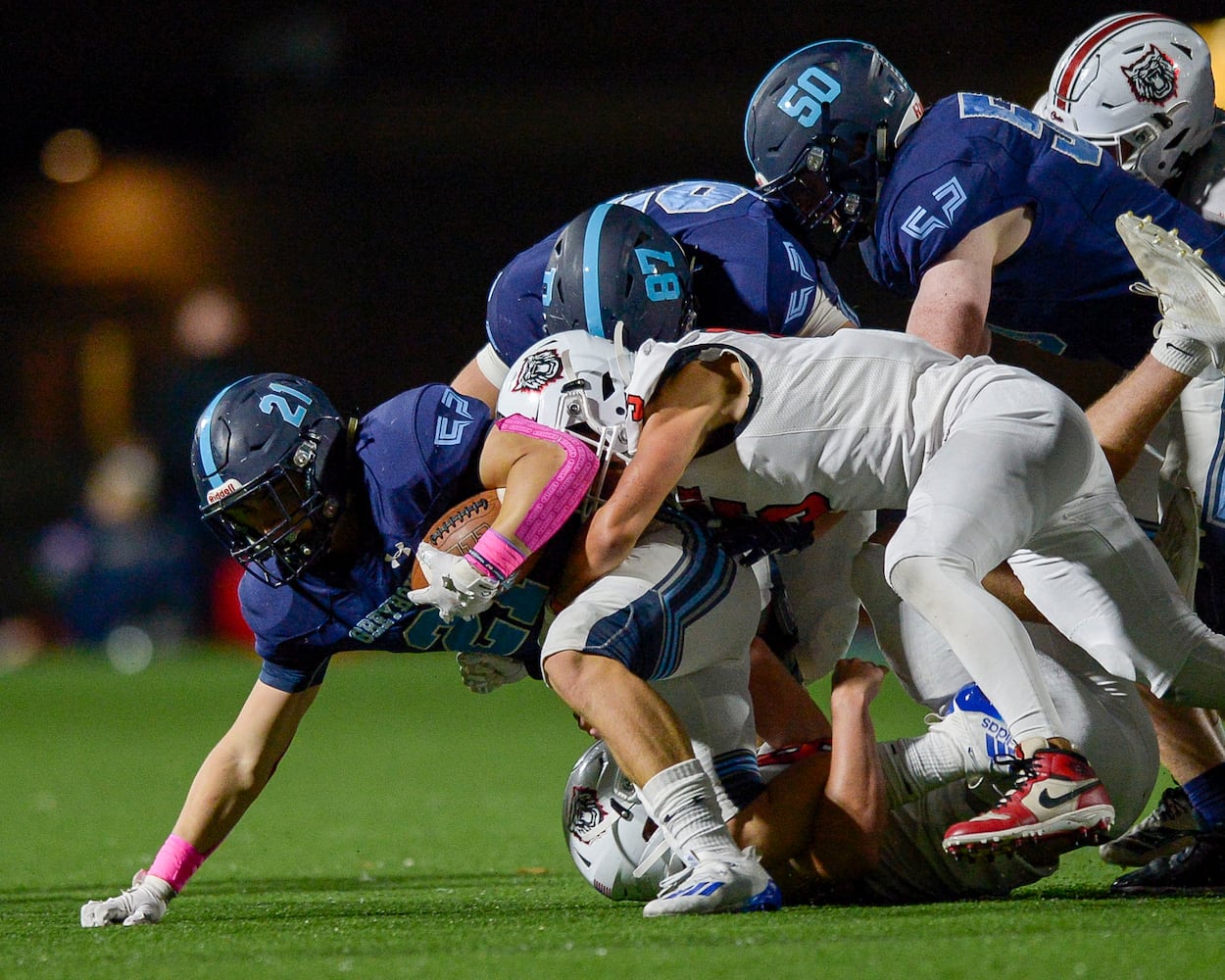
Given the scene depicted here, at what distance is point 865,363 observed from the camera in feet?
10.2

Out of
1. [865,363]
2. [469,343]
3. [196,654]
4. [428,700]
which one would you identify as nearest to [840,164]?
[865,363]

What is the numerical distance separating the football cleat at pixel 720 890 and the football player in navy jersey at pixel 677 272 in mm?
1116

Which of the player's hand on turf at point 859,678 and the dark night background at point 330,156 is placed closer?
the player's hand on turf at point 859,678

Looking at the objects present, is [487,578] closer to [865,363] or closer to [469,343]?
[865,363]

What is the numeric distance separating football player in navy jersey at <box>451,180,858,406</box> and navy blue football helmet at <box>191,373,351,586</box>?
1.97 feet

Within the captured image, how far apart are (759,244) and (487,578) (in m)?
1.20

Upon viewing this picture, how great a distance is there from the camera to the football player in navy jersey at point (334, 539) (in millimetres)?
3180

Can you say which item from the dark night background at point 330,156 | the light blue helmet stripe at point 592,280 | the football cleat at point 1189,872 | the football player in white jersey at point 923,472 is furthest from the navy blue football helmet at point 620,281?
the dark night background at point 330,156

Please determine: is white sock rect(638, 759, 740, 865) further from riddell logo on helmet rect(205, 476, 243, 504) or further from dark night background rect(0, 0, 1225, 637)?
dark night background rect(0, 0, 1225, 637)

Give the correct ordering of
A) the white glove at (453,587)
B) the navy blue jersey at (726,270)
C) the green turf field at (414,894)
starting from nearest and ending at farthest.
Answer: the green turf field at (414,894) → the white glove at (453,587) → the navy blue jersey at (726,270)

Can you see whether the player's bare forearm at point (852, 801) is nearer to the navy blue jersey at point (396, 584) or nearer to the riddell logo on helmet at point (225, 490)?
the navy blue jersey at point (396, 584)

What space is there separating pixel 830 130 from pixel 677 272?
0.57m

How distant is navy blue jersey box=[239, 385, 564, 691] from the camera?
331 cm

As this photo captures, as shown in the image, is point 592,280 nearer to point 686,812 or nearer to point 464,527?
point 464,527
